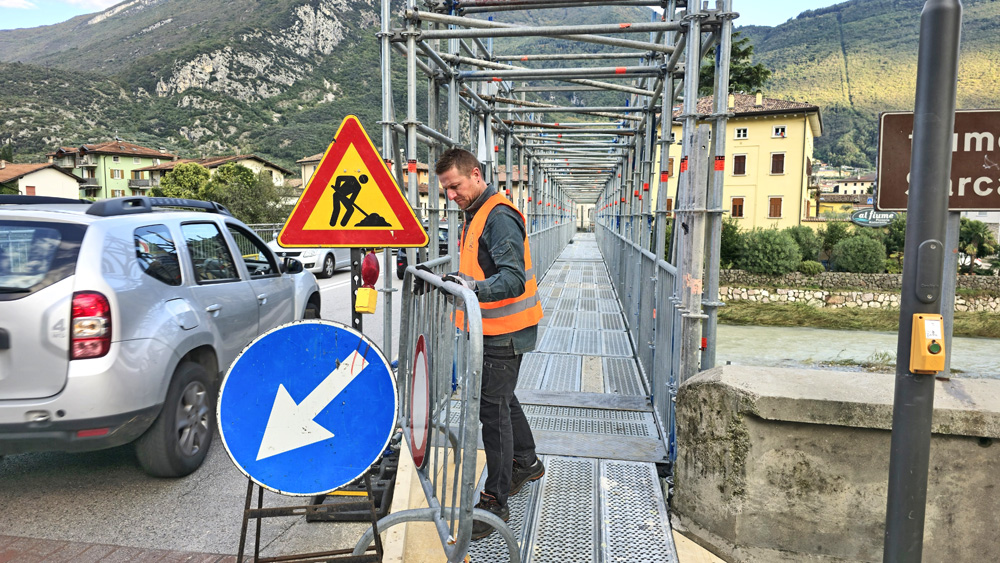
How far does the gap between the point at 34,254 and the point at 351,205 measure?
5.81 feet

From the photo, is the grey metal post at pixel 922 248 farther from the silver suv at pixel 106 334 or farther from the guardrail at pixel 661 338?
the silver suv at pixel 106 334

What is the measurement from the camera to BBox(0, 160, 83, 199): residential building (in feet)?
209

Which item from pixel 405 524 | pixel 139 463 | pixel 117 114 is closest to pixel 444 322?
pixel 405 524

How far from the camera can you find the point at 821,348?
24891 millimetres

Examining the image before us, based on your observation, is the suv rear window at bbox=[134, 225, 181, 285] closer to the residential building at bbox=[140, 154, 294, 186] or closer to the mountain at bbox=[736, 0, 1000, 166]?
the residential building at bbox=[140, 154, 294, 186]

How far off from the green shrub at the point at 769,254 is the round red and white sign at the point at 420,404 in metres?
35.0

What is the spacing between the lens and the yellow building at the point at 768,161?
47.3m

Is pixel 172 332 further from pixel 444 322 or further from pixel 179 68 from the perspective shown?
pixel 179 68

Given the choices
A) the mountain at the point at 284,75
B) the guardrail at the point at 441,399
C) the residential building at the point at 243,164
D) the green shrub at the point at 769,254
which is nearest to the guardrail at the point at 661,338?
the guardrail at the point at 441,399

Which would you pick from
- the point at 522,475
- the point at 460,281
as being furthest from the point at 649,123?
the point at 460,281

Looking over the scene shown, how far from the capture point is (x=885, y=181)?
9.90 feet

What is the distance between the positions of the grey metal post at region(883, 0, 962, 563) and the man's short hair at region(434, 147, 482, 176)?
190 cm

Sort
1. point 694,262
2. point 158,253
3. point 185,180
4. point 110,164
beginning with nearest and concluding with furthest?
point 694,262 < point 158,253 < point 185,180 < point 110,164

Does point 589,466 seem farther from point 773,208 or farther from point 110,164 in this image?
point 110,164
